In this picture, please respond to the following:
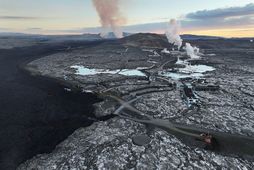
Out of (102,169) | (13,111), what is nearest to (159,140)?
(102,169)

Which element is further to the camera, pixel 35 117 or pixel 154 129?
pixel 35 117

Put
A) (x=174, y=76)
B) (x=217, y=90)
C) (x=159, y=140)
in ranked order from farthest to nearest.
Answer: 1. (x=174, y=76)
2. (x=217, y=90)
3. (x=159, y=140)

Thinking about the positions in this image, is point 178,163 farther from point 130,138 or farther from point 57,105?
point 57,105

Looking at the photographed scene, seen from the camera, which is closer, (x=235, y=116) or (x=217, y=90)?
(x=235, y=116)

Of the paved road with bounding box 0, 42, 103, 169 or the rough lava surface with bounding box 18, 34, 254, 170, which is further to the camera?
the paved road with bounding box 0, 42, 103, 169

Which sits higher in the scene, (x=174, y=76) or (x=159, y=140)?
(x=159, y=140)

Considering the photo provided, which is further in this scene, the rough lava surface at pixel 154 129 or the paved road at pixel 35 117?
the paved road at pixel 35 117

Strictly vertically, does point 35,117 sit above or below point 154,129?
below

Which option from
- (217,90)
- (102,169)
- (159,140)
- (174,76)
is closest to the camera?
(102,169)
